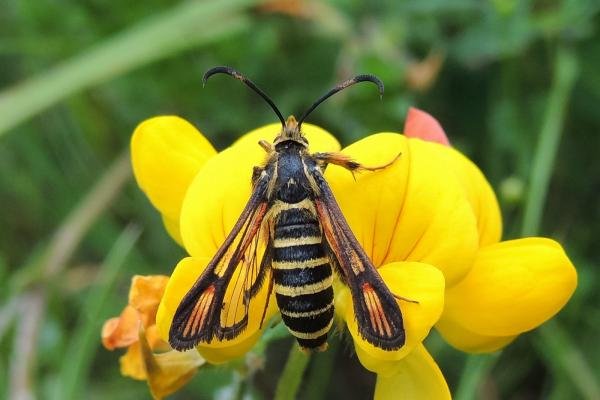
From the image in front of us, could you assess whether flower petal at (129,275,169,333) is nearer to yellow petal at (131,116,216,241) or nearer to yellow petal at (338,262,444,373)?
yellow petal at (131,116,216,241)

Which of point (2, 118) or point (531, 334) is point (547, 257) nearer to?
point (531, 334)

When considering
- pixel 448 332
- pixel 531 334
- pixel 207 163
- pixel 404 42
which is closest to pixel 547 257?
pixel 448 332

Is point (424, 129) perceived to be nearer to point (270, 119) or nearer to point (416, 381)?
point (416, 381)

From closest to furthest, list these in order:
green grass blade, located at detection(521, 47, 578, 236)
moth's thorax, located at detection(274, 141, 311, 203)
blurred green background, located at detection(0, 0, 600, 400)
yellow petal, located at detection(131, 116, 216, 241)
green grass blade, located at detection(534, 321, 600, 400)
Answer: moth's thorax, located at detection(274, 141, 311, 203)
yellow petal, located at detection(131, 116, 216, 241)
green grass blade, located at detection(521, 47, 578, 236)
green grass blade, located at detection(534, 321, 600, 400)
blurred green background, located at detection(0, 0, 600, 400)

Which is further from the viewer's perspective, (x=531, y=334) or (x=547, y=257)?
(x=531, y=334)

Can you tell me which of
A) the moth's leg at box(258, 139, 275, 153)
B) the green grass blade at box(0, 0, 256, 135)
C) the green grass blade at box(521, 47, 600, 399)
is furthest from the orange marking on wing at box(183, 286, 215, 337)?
the green grass blade at box(0, 0, 256, 135)

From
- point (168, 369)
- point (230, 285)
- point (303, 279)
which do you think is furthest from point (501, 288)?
point (168, 369)
